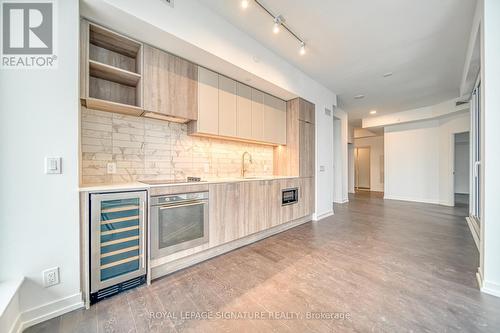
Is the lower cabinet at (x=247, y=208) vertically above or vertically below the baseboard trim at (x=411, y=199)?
above

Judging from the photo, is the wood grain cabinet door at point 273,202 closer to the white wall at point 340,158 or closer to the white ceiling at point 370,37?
the white ceiling at point 370,37

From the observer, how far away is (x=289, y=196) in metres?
3.76

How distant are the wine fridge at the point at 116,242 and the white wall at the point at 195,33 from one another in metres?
1.64

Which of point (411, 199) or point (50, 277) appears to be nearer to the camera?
point (50, 277)

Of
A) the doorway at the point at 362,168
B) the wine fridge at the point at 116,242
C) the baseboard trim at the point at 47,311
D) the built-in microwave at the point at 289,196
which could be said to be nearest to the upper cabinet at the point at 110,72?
the wine fridge at the point at 116,242

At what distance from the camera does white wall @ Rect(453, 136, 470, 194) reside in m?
8.20

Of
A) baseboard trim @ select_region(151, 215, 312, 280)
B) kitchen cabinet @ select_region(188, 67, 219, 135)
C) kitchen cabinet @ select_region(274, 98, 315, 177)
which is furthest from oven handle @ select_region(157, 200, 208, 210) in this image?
kitchen cabinet @ select_region(274, 98, 315, 177)

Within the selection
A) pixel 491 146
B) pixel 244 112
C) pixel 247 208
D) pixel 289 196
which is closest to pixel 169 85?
pixel 244 112

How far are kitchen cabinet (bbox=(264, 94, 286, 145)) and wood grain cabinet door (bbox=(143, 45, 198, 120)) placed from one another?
4.79ft

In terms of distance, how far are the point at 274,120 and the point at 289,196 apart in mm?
1484

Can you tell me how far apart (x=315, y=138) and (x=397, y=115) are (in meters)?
4.67

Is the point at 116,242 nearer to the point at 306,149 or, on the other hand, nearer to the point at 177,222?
the point at 177,222

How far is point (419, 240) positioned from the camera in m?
3.21

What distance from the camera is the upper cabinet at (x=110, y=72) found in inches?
76.5
